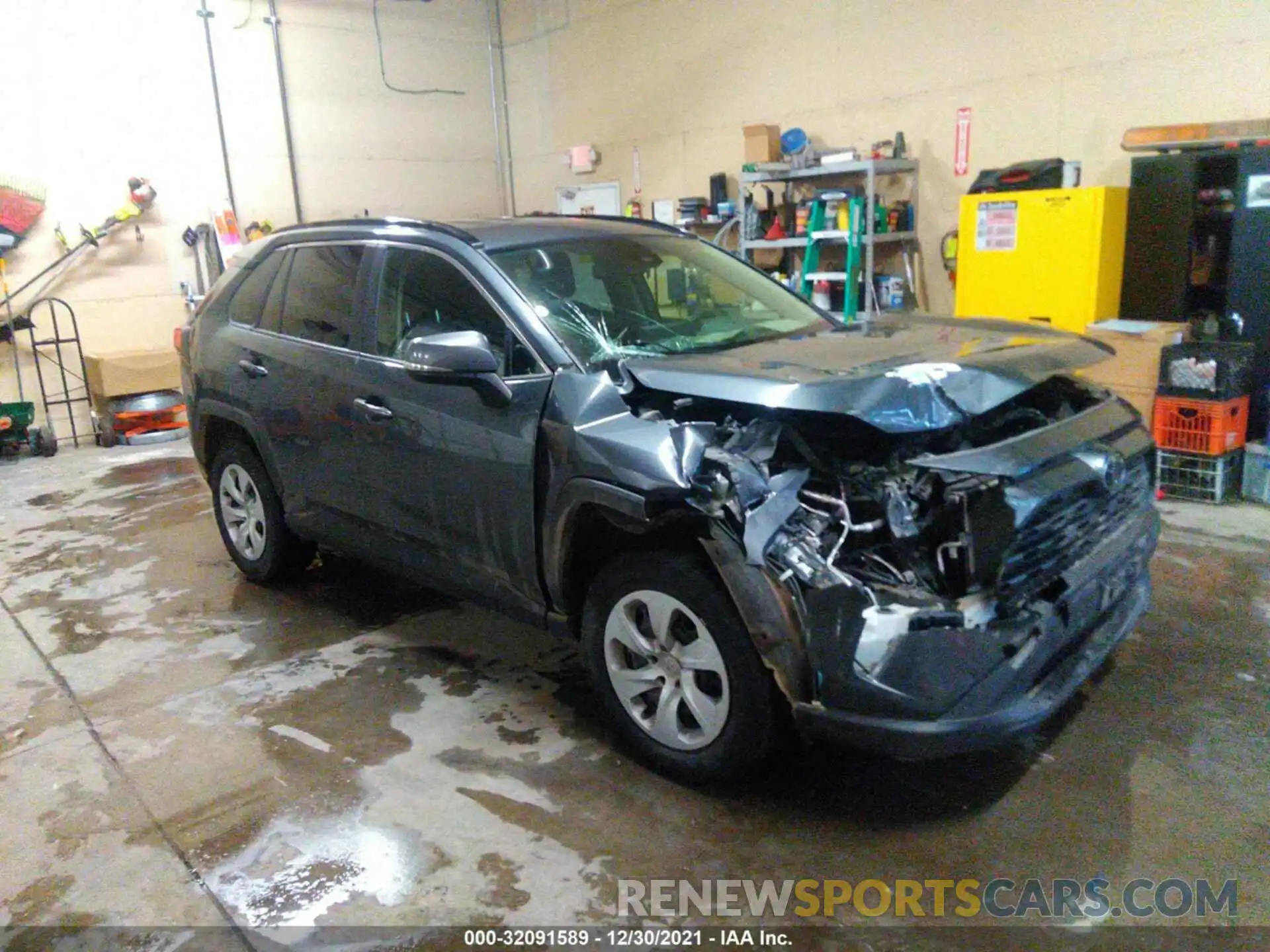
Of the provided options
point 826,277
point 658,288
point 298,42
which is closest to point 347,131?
point 298,42

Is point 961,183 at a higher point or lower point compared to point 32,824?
higher

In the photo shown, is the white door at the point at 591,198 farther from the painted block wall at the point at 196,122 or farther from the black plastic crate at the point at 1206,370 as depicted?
the black plastic crate at the point at 1206,370

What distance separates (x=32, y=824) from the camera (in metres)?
2.55

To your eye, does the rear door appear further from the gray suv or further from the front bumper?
the front bumper

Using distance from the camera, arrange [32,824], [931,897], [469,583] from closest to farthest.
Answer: [931,897]
[32,824]
[469,583]

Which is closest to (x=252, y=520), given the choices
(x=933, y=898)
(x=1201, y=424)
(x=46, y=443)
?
(x=933, y=898)

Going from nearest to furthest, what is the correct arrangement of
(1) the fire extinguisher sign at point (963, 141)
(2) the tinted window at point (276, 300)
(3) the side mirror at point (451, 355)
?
(3) the side mirror at point (451, 355) → (2) the tinted window at point (276, 300) → (1) the fire extinguisher sign at point (963, 141)

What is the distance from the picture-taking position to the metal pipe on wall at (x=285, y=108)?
8.74 meters

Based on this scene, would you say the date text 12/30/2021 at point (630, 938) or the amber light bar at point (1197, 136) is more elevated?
the amber light bar at point (1197, 136)

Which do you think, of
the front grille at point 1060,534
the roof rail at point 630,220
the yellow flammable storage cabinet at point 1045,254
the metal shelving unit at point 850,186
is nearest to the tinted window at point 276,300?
the roof rail at point 630,220

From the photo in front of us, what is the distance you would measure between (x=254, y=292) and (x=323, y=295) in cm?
62

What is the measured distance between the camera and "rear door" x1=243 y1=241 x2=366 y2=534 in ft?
10.8

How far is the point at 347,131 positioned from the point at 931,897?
940 centimetres

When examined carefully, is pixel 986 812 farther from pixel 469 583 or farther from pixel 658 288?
pixel 658 288
